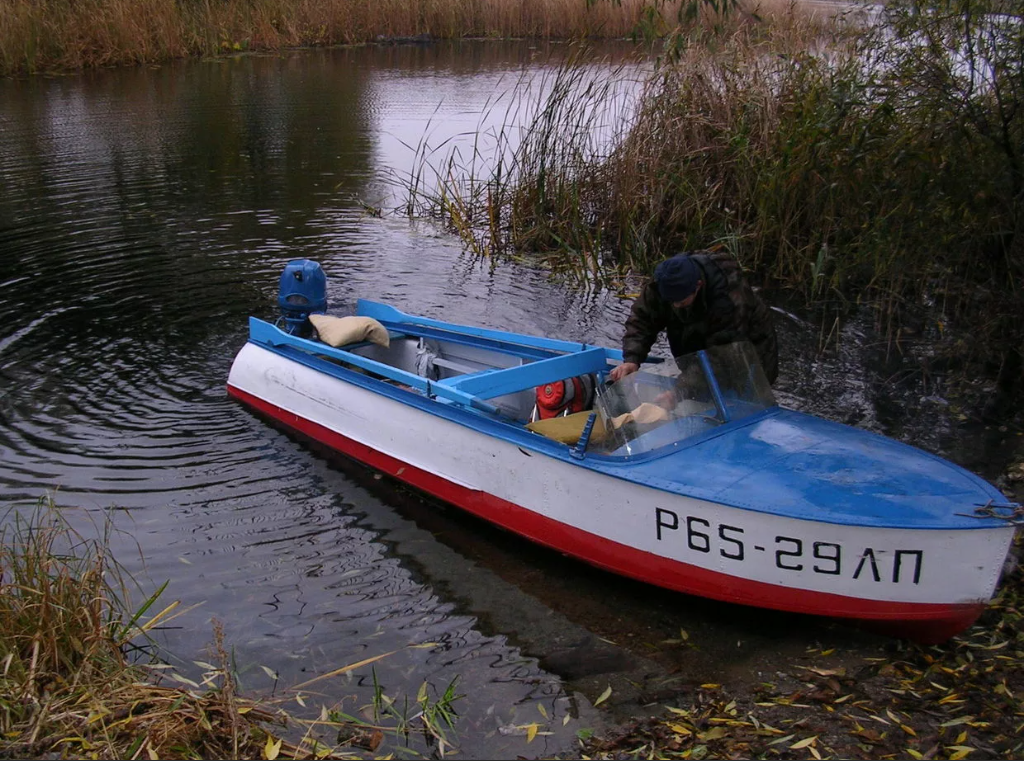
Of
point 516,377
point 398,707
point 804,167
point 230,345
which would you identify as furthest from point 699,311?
point 230,345

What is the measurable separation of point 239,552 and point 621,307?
558 cm

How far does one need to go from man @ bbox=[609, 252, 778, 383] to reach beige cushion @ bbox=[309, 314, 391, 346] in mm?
2361

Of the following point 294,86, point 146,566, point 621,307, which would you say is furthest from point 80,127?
point 146,566

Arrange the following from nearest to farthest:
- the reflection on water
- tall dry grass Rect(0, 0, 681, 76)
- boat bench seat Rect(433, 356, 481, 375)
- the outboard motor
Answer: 1. the reflection on water
2. boat bench seat Rect(433, 356, 481, 375)
3. the outboard motor
4. tall dry grass Rect(0, 0, 681, 76)

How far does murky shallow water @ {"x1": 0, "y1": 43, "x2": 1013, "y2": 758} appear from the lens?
5.21 m

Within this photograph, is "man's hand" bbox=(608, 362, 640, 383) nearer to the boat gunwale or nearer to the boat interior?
the boat interior

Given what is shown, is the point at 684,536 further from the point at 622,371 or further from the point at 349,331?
the point at 349,331

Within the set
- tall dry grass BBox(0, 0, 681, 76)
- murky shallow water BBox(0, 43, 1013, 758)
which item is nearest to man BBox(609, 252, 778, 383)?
murky shallow water BBox(0, 43, 1013, 758)

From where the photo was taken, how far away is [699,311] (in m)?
6.28

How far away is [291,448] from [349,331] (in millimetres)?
1060

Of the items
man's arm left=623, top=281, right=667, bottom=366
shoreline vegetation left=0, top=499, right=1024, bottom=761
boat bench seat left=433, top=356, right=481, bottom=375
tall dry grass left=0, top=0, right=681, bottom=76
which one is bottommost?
shoreline vegetation left=0, top=499, right=1024, bottom=761

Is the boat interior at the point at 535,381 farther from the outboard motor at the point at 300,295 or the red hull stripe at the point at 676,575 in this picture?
the red hull stripe at the point at 676,575

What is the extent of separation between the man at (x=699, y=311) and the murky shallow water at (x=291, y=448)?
1.64 m

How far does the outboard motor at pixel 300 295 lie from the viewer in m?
8.22
